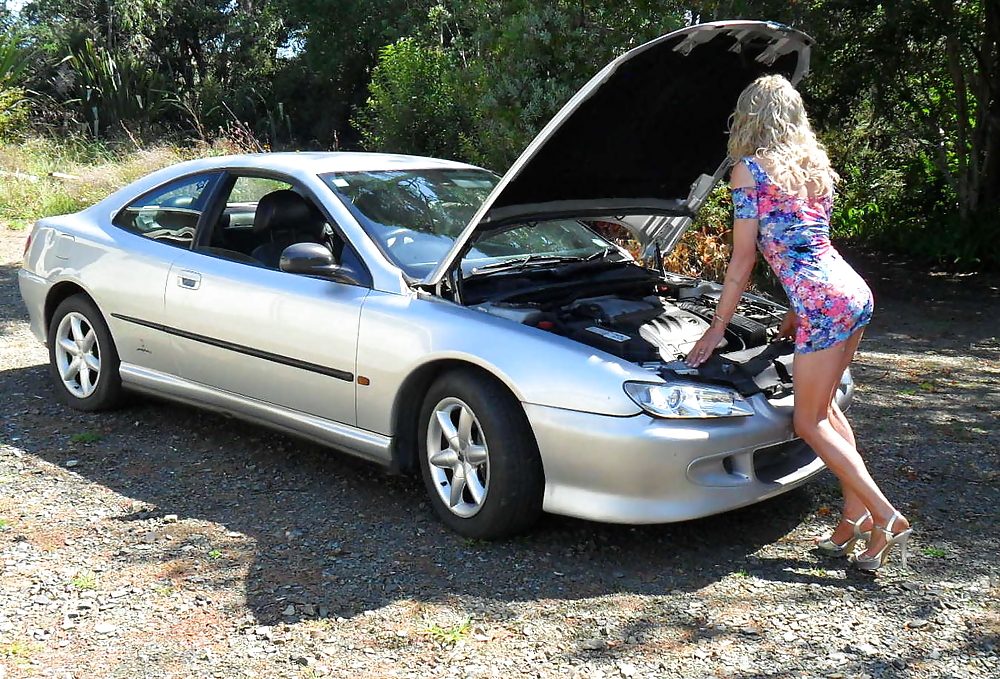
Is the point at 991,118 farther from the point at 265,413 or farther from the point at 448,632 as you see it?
the point at 448,632

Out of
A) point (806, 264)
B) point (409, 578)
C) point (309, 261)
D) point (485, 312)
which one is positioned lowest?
point (409, 578)

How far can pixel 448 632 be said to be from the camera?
11.9 feet

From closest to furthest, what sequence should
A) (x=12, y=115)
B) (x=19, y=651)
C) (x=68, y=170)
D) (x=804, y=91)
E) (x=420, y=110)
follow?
(x=19, y=651)
(x=804, y=91)
(x=420, y=110)
(x=68, y=170)
(x=12, y=115)

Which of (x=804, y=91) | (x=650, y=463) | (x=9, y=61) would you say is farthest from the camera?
(x=9, y=61)

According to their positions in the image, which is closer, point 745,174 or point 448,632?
point 448,632

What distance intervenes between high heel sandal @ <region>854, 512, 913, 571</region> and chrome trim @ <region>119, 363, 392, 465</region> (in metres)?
2.00

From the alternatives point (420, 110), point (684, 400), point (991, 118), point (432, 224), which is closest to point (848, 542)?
point (684, 400)

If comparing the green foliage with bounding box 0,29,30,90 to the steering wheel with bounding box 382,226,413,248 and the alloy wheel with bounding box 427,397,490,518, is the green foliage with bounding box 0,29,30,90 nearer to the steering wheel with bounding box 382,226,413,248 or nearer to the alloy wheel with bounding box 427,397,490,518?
the steering wheel with bounding box 382,226,413,248

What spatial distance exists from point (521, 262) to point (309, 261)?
1042 millimetres

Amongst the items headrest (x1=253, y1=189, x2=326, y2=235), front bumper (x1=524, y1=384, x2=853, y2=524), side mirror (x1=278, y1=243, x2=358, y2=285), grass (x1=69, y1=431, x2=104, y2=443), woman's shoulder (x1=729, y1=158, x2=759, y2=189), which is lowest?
grass (x1=69, y1=431, x2=104, y2=443)

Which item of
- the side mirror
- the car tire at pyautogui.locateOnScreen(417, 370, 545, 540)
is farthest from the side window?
the car tire at pyautogui.locateOnScreen(417, 370, 545, 540)

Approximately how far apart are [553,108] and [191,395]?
5.42m

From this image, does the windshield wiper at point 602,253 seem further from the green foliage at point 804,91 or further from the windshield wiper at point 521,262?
the green foliage at point 804,91

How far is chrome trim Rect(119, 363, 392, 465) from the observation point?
469 cm
